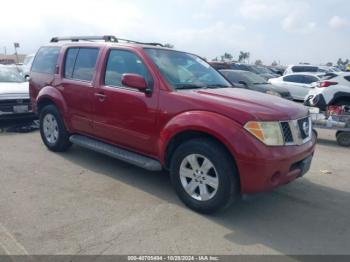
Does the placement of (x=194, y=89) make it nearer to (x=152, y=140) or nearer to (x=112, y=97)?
(x=152, y=140)

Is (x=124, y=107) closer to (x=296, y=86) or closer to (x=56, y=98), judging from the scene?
(x=56, y=98)

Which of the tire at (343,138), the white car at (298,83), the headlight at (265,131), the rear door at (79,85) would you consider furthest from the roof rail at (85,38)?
the white car at (298,83)

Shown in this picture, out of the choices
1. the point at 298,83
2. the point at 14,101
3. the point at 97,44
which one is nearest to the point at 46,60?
the point at 97,44

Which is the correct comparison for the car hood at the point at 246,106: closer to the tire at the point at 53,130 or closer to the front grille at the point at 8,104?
the tire at the point at 53,130

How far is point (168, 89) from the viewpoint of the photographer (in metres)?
4.43

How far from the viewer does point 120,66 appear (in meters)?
5.06

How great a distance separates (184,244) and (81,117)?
9.67 feet

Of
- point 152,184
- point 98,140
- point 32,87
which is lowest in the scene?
Result: point 152,184

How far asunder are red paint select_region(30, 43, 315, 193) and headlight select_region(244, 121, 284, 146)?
0.06 m

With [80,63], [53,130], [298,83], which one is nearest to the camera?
[80,63]

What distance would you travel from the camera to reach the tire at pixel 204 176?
3828 millimetres

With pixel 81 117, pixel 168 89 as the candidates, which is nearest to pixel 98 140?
pixel 81 117

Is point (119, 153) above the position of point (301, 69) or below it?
below

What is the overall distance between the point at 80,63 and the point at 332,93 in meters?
6.94
